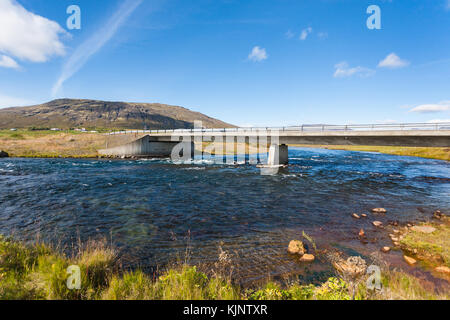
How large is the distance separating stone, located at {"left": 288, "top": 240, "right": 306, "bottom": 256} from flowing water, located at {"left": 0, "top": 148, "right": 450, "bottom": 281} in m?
0.50

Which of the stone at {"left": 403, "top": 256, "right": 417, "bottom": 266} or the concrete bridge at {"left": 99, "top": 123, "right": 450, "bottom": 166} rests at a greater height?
the concrete bridge at {"left": 99, "top": 123, "right": 450, "bottom": 166}

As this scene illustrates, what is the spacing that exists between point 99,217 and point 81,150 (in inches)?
1928

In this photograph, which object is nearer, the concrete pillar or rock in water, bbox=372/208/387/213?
rock in water, bbox=372/208/387/213

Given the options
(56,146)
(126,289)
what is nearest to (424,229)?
(126,289)

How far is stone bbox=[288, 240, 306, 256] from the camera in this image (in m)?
8.98

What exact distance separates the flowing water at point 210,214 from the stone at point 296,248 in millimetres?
504

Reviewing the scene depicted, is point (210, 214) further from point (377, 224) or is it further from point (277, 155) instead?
point (277, 155)

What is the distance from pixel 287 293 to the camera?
5172mm

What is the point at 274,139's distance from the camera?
1576 inches

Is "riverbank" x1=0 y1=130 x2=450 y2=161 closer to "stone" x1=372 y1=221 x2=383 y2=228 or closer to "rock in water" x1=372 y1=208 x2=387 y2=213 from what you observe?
"rock in water" x1=372 y1=208 x2=387 y2=213

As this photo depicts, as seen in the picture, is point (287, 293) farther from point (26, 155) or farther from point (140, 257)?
point (26, 155)

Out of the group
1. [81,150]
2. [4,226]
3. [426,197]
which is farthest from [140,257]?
[81,150]

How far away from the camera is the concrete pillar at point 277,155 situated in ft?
128

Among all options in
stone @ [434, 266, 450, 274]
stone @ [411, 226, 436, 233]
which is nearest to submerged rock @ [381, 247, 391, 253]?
stone @ [434, 266, 450, 274]
